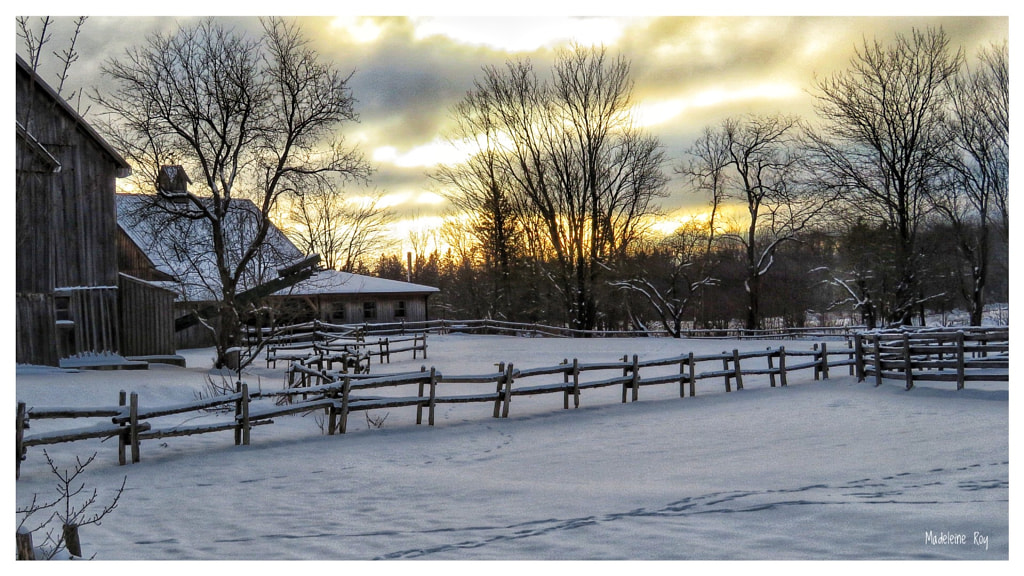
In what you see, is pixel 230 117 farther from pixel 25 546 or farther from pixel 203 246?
pixel 25 546

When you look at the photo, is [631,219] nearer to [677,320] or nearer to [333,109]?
[677,320]

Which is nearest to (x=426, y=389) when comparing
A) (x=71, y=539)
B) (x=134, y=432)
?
(x=134, y=432)

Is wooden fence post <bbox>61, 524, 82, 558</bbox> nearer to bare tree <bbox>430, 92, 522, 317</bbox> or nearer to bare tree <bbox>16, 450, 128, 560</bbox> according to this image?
bare tree <bbox>16, 450, 128, 560</bbox>

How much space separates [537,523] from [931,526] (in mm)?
3168

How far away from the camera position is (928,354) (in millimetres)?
15211

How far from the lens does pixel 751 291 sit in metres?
35.8

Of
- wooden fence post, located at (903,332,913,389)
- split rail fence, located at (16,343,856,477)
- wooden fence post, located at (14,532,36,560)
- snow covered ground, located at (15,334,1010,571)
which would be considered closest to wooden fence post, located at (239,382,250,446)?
split rail fence, located at (16,343,856,477)

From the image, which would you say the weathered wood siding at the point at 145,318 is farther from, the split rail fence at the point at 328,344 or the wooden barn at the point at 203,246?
the split rail fence at the point at 328,344

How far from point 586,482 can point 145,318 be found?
52.4 ft

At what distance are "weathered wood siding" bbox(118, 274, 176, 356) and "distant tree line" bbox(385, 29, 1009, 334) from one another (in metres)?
19.7

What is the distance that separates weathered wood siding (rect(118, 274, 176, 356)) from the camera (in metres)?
19.7

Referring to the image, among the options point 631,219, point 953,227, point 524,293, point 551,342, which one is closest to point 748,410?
point 953,227

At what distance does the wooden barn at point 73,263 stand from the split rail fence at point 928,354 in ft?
58.7
